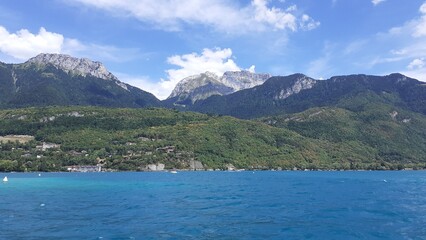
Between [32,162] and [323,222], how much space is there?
185092 millimetres

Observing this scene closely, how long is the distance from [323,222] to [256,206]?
14.1m

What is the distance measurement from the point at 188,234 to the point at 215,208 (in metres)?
17.2

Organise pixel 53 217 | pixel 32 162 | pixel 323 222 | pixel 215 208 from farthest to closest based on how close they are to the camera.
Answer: pixel 32 162
pixel 215 208
pixel 53 217
pixel 323 222

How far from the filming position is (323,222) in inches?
1577


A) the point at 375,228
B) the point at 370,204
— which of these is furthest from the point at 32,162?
the point at 375,228

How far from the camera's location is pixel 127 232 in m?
35.2

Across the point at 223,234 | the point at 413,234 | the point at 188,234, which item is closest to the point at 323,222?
the point at 413,234

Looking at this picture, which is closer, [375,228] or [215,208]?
[375,228]

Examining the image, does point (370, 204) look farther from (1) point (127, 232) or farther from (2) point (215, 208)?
(1) point (127, 232)

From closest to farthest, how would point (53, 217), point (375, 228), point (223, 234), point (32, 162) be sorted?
point (223, 234) → point (375, 228) → point (53, 217) → point (32, 162)

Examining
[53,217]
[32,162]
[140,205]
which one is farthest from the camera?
[32,162]

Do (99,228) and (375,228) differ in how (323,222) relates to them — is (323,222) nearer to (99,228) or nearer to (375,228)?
(375,228)

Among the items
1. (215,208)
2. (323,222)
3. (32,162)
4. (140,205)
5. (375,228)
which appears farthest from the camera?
(32,162)

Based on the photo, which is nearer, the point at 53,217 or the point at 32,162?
the point at 53,217
